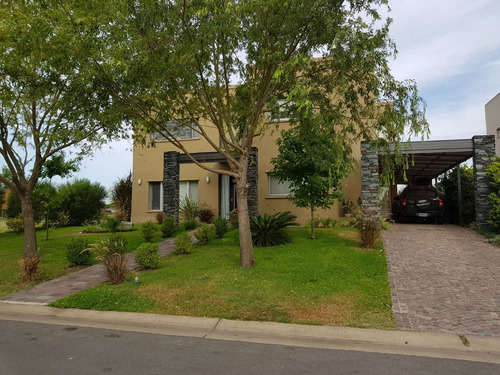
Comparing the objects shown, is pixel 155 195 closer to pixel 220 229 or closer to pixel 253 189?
pixel 253 189

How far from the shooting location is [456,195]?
53.6ft

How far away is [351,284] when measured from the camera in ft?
23.6

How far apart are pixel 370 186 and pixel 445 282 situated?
6.26 meters

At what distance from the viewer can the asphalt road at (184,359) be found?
4004 mm

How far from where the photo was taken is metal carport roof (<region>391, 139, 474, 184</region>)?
13.1 m

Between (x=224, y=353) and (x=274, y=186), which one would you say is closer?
(x=224, y=353)

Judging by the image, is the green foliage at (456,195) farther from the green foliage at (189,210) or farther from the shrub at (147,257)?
the shrub at (147,257)

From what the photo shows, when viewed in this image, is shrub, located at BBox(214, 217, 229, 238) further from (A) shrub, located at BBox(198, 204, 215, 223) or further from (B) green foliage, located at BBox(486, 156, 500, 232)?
(B) green foliage, located at BBox(486, 156, 500, 232)

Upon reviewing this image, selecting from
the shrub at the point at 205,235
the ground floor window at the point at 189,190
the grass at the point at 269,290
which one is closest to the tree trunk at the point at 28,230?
the grass at the point at 269,290

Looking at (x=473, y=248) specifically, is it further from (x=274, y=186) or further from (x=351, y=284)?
(x=274, y=186)

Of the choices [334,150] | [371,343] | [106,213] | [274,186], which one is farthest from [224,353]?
[106,213]

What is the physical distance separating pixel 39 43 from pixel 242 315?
6995 millimetres

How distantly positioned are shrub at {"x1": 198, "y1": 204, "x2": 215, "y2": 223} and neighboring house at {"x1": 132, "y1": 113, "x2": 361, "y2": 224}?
1.09 feet

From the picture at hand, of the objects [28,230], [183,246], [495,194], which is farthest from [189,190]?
[495,194]
